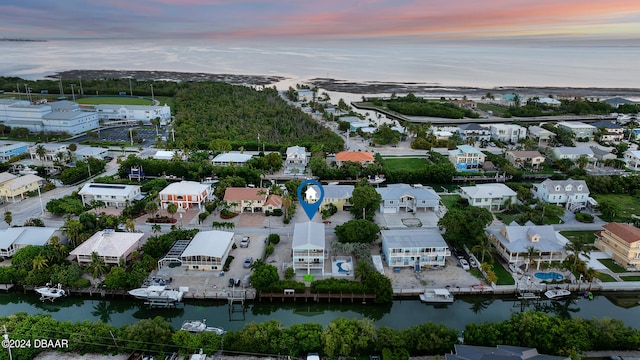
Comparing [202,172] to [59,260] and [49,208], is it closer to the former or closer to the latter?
[49,208]

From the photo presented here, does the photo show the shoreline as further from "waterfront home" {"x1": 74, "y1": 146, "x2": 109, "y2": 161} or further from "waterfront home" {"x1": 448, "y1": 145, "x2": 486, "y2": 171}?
"waterfront home" {"x1": 74, "y1": 146, "x2": 109, "y2": 161}

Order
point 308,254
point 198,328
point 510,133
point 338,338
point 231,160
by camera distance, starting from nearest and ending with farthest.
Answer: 1. point 338,338
2. point 198,328
3. point 308,254
4. point 231,160
5. point 510,133

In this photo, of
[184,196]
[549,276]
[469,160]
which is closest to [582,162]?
[469,160]

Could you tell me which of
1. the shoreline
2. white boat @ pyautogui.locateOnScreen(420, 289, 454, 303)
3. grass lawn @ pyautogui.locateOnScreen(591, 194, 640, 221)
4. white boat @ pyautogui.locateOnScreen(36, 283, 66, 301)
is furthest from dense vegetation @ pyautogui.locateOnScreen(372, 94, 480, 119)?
white boat @ pyautogui.locateOnScreen(36, 283, 66, 301)

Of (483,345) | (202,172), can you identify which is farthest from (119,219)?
(483,345)

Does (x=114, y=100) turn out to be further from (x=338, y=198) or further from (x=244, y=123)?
(x=338, y=198)

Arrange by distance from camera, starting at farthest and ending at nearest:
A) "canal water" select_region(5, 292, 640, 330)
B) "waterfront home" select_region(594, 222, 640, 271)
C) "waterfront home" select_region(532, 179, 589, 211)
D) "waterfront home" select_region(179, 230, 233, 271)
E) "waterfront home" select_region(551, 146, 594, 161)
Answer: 1. "waterfront home" select_region(551, 146, 594, 161)
2. "waterfront home" select_region(532, 179, 589, 211)
3. "waterfront home" select_region(594, 222, 640, 271)
4. "waterfront home" select_region(179, 230, 233, 271)
5. "canal water" select_region(5, 292, 640, 330)
